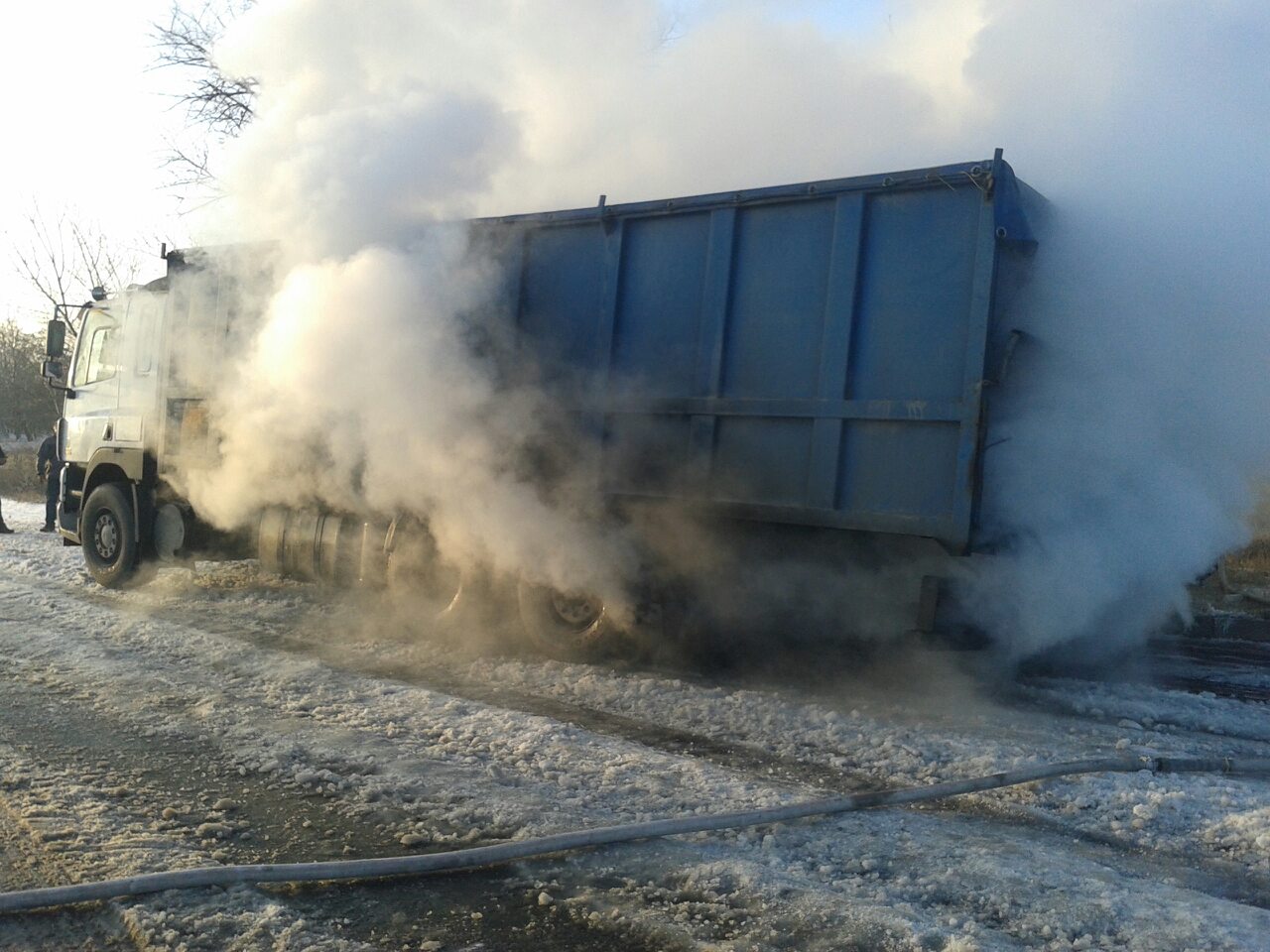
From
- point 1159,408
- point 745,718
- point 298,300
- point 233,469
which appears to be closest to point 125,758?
point 745,718

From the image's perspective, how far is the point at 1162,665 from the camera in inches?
313

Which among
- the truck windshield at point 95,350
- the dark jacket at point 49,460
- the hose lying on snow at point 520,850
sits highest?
the truck windshield at point 95,350

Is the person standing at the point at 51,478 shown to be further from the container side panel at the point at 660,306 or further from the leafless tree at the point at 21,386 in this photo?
the leafless tree at the point at 21,386

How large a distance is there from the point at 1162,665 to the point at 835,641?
2.82m

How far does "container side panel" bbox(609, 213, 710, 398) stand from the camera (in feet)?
22.9

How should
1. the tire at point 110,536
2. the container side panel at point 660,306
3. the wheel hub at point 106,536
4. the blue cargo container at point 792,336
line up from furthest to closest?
the wheel hub at point 106,536
the tire at point 110,536
the container side panel at point 660,306
the blue cargo container at point 792,336

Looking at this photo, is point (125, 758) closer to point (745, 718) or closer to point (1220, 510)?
point (745, 718)

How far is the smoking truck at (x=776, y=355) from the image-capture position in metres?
5.86

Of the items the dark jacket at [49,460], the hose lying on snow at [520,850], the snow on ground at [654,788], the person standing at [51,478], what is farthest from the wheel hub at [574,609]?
the dark jacket at [49,460]

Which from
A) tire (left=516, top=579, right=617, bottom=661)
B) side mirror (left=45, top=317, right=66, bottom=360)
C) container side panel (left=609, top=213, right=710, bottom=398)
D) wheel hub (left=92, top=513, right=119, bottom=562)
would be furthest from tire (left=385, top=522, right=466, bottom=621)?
side mirror (left=45, top=317, right=66, bottom=360)

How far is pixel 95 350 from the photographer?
11.0 metres

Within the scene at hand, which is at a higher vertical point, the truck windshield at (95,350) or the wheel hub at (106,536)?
the truck windshield at (95,350)

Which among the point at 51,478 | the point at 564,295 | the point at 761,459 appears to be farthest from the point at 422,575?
the point at 51,478

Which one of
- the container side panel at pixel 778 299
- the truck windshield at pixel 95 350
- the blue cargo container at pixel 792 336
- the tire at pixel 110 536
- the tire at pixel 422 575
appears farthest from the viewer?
the truck windshield at pixel 95 350
